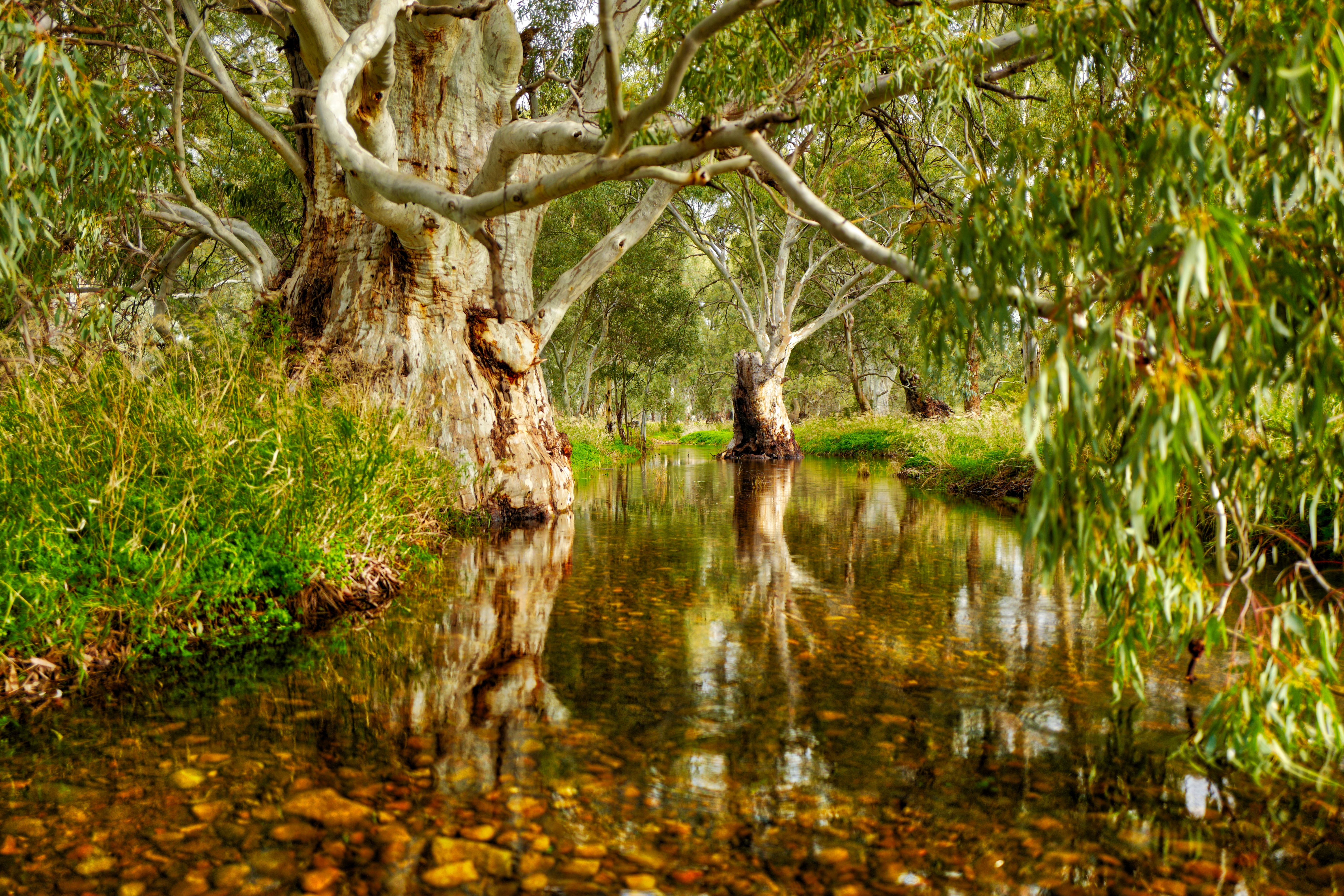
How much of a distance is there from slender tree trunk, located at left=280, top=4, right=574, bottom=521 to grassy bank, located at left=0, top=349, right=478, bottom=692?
2.83m

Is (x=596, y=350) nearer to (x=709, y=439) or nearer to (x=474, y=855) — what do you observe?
(x=709, y=439)

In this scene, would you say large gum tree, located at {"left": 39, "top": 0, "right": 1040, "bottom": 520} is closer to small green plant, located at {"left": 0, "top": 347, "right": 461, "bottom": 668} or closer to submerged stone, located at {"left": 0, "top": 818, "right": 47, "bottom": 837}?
small green plant, located at {"left": 0, "top": 347, "right": 461, "bottom": 668}

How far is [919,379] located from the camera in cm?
2647

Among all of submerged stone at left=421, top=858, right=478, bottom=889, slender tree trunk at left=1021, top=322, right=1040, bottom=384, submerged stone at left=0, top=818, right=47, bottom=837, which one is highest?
slender tree trunk at left=1021, top=322, right=1040, bottom=384

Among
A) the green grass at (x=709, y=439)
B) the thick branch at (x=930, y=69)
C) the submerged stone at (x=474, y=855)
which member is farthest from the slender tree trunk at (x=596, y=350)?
the submerged stone at (x=474, y=855)

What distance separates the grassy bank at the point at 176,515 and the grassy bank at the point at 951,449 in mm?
4974

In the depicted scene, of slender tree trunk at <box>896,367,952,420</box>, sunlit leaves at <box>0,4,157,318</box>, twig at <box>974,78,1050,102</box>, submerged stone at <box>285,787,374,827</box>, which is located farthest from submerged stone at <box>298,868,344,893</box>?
slender tree trunk at <box>896,367,952,420</box>

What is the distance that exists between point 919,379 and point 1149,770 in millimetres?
24611

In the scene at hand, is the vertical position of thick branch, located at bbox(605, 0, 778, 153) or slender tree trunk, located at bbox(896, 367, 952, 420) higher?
thick branch, located at bbox(605, 0, 778, 153)

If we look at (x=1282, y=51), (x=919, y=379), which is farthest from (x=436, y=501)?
(x=919, y=379)

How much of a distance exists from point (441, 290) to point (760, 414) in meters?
15.6

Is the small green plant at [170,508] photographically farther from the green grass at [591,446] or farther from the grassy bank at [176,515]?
the green grass at [591,446]

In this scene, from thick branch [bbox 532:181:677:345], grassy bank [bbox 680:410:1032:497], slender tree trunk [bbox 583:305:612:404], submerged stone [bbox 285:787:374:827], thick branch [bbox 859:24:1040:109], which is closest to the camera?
submerged stone [bbox 285:787:374:827]

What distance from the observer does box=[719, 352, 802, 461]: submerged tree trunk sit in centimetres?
2322
